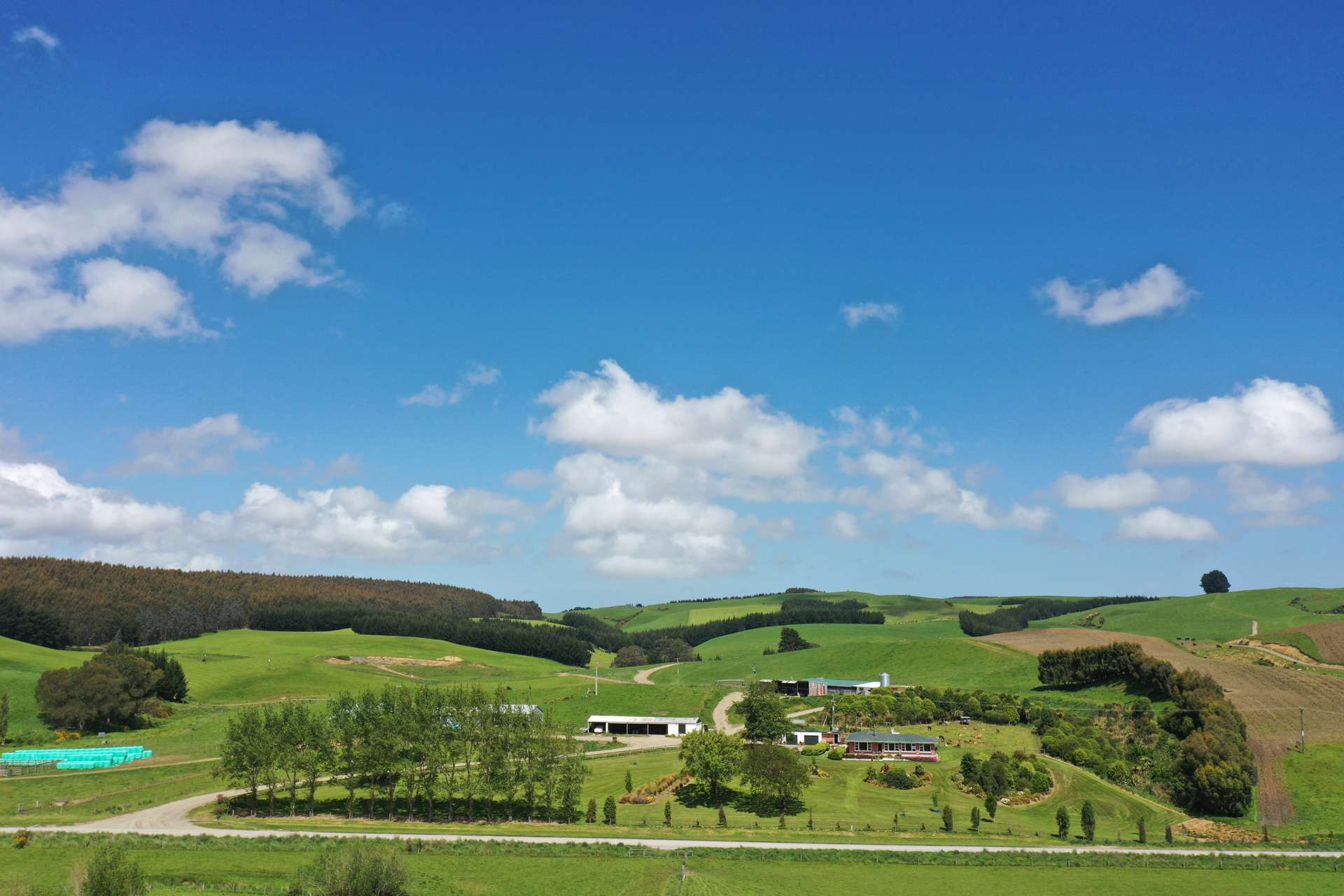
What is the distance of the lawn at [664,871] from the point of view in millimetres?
51938

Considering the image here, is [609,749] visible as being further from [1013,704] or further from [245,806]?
[1013,704]

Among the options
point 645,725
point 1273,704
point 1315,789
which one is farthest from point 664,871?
point 1273,704

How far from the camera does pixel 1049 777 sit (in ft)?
287

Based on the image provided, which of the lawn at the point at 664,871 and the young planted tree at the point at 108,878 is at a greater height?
the young planted tree at the point at 108,878

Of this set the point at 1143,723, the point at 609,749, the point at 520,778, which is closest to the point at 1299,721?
the point at 1143,723

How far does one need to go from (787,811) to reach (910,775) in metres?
17.2

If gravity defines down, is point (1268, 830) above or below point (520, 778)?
below

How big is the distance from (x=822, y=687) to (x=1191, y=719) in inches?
2430

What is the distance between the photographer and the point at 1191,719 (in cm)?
10075

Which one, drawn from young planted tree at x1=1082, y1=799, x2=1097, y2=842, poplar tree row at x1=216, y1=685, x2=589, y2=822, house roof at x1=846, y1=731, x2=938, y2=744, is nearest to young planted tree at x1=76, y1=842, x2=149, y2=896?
poplar tree row at x1=216, y1=685, x2=589, y2=822

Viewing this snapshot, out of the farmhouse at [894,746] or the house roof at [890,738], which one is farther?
the house roof at [890,738]

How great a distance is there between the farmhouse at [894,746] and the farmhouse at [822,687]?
1847 inches

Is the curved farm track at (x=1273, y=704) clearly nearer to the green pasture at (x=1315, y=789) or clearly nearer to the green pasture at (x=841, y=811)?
the green pasture at (x=1315, y=789)

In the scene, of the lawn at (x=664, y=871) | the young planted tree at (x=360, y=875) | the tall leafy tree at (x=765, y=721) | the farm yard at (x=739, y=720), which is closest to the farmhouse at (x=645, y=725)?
the farm yard at (x=739, y=720)
